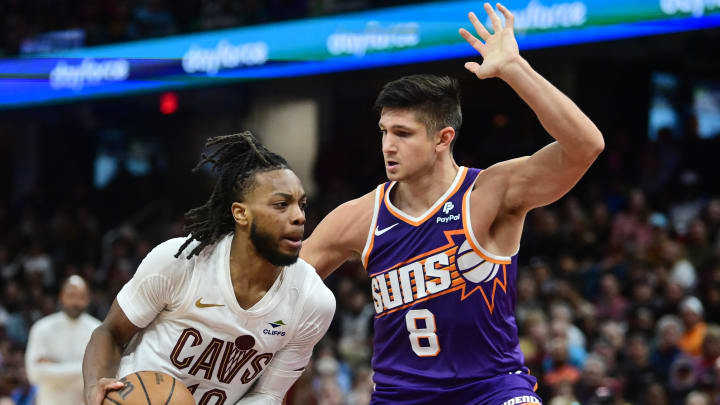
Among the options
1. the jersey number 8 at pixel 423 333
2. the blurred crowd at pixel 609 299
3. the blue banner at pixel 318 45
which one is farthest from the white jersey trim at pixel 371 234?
the blue banner at pixel 318 45

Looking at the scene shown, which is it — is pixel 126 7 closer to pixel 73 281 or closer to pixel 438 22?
pixel 438 22

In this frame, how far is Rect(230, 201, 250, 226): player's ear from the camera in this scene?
13.0 feet

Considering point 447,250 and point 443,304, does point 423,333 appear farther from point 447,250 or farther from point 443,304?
point 447,250

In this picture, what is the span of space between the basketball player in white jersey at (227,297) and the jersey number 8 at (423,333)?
38 centimetres

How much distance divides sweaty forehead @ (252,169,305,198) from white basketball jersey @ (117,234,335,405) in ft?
1.03

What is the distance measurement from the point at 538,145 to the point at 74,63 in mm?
6592

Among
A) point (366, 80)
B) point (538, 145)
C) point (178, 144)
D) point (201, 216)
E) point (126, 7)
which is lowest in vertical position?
point (201, 216)

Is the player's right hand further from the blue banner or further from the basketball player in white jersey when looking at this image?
the blue banner

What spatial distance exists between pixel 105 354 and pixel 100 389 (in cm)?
19

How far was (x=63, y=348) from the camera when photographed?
8.69 meters

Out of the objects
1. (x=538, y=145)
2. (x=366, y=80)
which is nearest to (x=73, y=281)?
(x=366, y=80)

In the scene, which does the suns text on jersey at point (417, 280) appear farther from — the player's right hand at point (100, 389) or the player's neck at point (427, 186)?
the player's right hand at point (100, 389)

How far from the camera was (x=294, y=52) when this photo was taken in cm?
1228

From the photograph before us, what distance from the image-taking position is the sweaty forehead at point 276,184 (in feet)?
12.8
